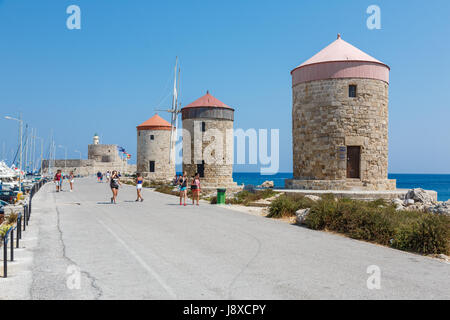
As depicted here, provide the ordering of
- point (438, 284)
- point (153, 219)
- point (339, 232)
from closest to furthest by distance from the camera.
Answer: point (438, 284), point (339, 232), point (153, 219)

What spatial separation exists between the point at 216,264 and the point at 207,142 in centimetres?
2953

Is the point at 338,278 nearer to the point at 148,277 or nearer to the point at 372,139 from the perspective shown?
the point at 148,277

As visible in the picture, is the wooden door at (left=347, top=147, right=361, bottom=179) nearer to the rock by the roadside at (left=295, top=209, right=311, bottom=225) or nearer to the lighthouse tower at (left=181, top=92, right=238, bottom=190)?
the rock by the roadside at (left=295, top=209, right=311, bottom=225)

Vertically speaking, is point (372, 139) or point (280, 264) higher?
point (372, 139)

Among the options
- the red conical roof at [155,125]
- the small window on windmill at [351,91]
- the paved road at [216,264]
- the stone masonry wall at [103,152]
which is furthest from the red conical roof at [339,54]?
the stone masonry wall at [103,152]

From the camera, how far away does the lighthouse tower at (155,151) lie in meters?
49.7

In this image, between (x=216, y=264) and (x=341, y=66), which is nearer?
(x=216, y=264)

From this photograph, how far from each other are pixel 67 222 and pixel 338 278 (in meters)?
9.49

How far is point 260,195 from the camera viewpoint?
73.6 ft

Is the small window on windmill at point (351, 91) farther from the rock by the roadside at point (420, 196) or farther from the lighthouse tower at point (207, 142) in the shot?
the lighthouse tower at point (207, 142)

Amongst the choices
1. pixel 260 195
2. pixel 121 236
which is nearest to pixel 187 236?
pixel 121 236

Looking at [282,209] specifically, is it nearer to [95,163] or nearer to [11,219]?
[11,219]

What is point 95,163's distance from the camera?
83.0m

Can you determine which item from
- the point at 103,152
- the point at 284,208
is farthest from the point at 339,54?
the point at 103,152
